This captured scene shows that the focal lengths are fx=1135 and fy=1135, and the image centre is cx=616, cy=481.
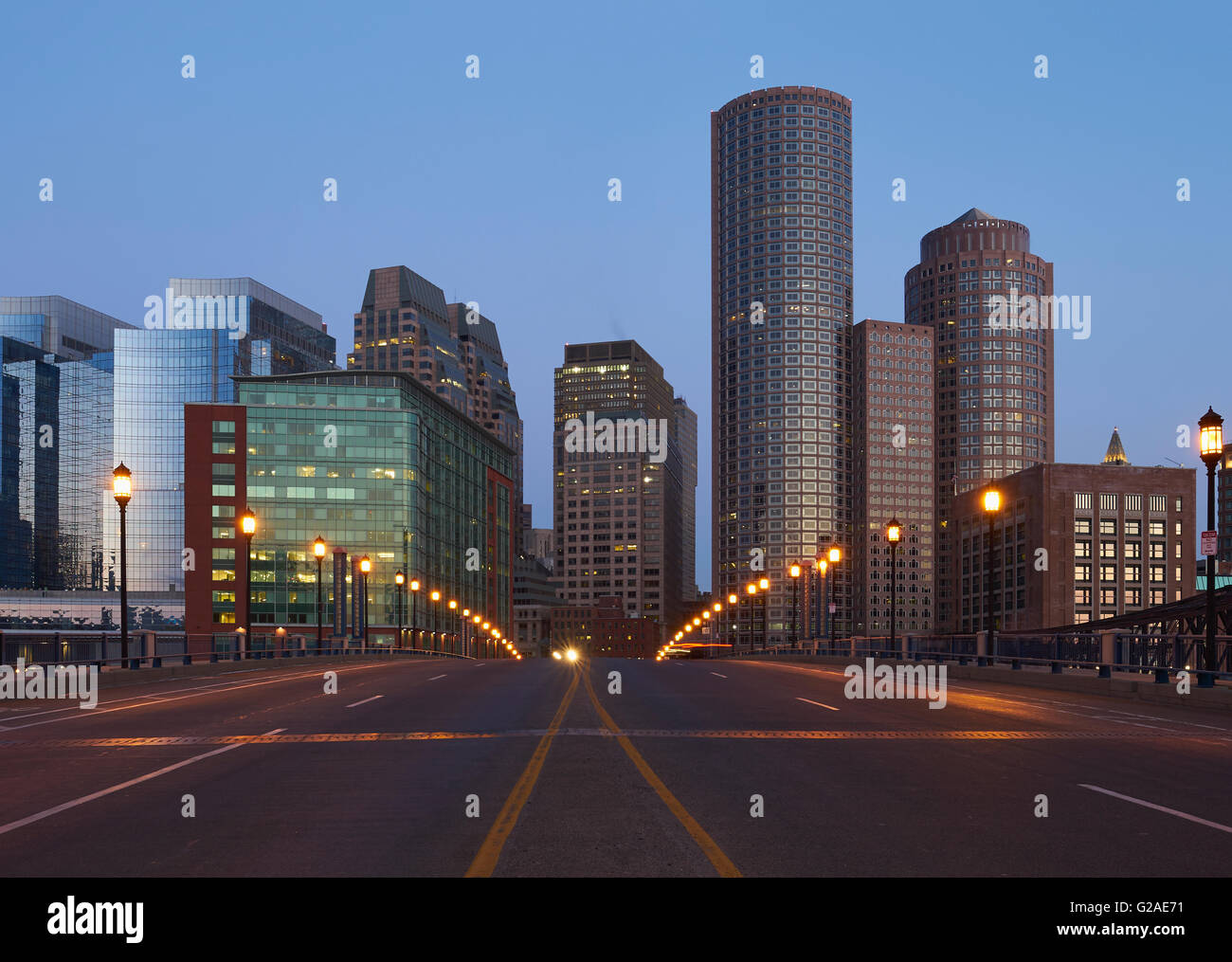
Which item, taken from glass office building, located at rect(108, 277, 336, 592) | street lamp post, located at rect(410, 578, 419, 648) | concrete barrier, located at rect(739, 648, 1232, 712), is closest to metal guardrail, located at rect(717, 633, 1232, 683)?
concrete barrier, located at rect(739, 648, 1232, 712)

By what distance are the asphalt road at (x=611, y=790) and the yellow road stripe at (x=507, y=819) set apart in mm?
46

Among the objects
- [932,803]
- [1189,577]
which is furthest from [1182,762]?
[1189,577]

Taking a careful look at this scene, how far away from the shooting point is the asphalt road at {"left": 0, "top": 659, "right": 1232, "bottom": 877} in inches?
305

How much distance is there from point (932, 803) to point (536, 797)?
351 cm

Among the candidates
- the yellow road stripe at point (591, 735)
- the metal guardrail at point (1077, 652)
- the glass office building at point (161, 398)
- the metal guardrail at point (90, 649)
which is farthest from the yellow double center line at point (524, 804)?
the glass office building at point (161, 398)

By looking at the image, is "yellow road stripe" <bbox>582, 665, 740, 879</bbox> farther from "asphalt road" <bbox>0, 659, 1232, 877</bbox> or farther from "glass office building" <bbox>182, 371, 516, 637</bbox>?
"glass office building" <bbox>182, 371, 516, 637</bbox>

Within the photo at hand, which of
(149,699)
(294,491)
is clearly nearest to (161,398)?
(294,491)

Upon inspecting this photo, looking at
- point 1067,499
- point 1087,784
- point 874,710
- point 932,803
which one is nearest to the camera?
point 932,803

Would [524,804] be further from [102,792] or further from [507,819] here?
[102,792]

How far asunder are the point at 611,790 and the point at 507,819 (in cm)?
170

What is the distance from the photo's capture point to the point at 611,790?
10.6m

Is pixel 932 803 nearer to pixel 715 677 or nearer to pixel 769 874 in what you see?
pixel 769 874

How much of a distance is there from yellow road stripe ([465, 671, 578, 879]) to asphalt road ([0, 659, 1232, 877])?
0.05 meters

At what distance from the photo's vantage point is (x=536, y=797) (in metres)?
10.2
